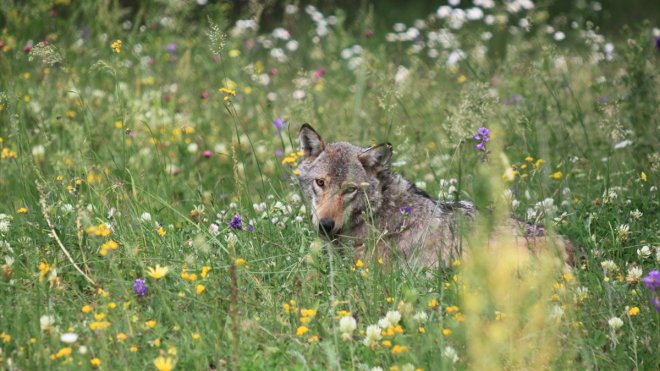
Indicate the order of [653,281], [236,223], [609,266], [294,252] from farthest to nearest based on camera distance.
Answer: [236,223] < [294,252] < [609,266] < [653,281]

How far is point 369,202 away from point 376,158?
16.3 inches

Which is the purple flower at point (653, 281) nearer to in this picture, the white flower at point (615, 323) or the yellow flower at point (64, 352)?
the white flower at point (615, 323)

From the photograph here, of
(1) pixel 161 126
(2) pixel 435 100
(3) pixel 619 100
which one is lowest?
(2) pixel 435 100

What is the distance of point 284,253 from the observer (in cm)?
499

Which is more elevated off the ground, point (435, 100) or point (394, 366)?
point (394, 366)

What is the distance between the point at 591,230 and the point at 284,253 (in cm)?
215

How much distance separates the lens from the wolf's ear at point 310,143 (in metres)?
5.99

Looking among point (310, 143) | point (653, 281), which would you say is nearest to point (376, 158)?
point (310, 143)

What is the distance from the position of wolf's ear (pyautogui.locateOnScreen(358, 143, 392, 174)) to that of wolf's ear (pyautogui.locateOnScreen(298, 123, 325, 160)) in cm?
38

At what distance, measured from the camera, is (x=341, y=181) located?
5.75 metres

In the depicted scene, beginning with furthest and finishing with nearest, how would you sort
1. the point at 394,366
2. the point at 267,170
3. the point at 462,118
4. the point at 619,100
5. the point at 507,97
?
1. the point at 507,97
2. the point at 267,170
3. the point at 619,100
4. the point at 462,118
5. the point at 394,366

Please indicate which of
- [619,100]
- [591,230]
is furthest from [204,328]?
[619,100]

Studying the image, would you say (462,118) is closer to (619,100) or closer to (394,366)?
(619,100)

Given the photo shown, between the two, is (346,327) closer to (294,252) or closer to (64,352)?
(294,252)
